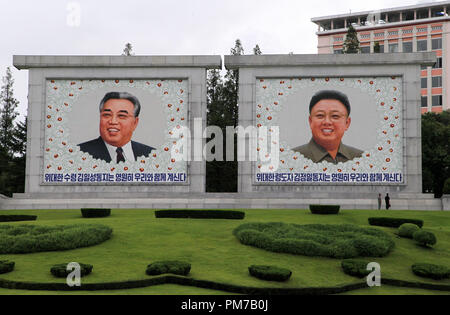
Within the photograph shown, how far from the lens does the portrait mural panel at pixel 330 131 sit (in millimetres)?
37094

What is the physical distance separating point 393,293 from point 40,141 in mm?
30406

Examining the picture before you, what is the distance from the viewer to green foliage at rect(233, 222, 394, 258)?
1820 centimetres

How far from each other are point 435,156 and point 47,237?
140 ft

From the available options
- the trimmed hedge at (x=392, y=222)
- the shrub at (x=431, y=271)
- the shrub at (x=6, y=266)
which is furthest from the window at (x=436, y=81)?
the shrub at (x=6, y=266)

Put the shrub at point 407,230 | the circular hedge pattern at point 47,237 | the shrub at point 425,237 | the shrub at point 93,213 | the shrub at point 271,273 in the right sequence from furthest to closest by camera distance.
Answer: the shrub at point 93,213 → the shrub at point 407,230 → the shrub at point 425,237 → the circular hedge pattern at point 47,237 → the shrub at point 271,273

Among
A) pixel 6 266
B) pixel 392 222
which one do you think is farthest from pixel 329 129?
pixel 6 266

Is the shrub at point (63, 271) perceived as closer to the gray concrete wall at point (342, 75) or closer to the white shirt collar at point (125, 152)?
the white shirt collar at point (125, 152)

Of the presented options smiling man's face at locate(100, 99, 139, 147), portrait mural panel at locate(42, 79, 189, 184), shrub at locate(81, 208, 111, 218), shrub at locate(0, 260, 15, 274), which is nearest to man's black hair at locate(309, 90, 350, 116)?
portrait mural panel at locate(42, 79, 189, 184)

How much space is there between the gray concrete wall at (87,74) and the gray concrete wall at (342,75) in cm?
287

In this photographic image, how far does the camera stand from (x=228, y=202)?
35031mm

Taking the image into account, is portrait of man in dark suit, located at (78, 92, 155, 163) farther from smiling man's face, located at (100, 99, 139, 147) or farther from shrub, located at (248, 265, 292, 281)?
shrub, located at (248, 265, 292, 281)

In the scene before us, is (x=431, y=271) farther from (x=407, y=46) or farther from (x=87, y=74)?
(x=407, y=46)

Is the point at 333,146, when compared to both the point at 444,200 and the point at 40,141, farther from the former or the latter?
the point at 40,141

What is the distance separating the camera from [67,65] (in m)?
39.0
